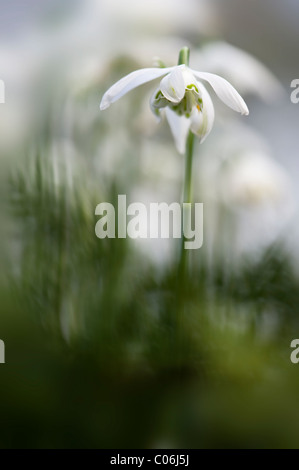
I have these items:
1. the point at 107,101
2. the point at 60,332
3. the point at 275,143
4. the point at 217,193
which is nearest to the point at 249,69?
the point at 275,143

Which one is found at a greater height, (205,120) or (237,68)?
(237,68)

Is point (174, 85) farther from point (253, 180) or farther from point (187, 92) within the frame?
point (253, 180)

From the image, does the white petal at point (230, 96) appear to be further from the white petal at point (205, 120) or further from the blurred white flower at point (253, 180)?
the blurred white flower at point (253, 180)

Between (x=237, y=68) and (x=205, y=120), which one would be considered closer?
(x=205, y=120)

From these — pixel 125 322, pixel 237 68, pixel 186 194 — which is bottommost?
pixel 125 322

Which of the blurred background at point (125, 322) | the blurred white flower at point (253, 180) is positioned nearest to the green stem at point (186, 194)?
the blurred background at point (125, 322)

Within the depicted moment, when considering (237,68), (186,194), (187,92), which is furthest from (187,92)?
(237,68)

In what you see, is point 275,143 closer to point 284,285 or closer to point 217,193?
point 217,193

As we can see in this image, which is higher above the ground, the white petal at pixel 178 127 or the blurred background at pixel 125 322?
the white petal at pixel 178 127
